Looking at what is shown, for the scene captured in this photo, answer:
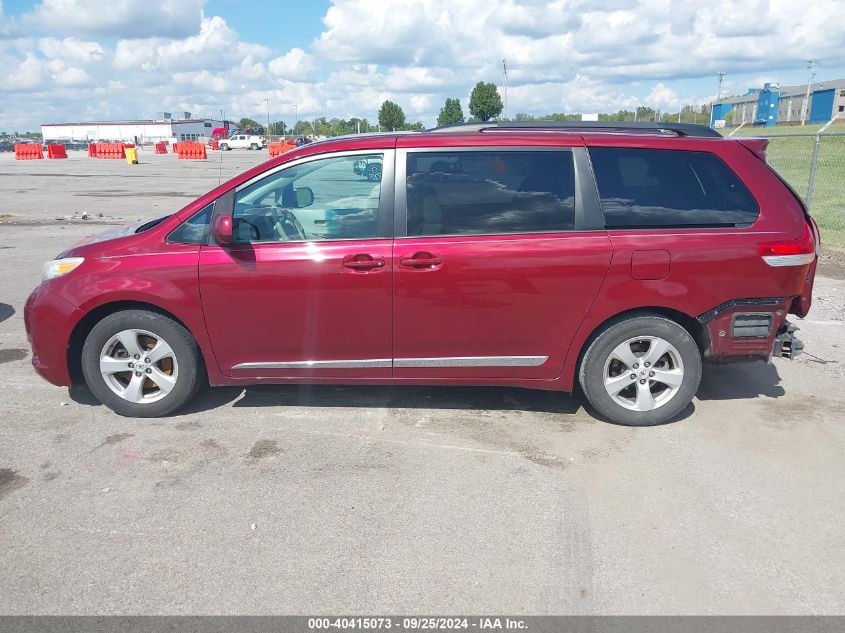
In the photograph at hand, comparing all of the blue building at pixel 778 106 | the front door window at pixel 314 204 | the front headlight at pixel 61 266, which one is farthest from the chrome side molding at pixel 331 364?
the blue building at pixel 778 106

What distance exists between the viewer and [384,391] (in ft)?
17.4

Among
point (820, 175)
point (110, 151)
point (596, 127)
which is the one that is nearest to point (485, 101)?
point (110, 151)

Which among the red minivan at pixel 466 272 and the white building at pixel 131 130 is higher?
the white building at pixel 131 130

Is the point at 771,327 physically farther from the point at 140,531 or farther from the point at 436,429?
the point at 140,531

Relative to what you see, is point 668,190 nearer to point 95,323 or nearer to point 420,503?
point 420,503

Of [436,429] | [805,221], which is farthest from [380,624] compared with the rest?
[805,221]

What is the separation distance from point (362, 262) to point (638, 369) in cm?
194

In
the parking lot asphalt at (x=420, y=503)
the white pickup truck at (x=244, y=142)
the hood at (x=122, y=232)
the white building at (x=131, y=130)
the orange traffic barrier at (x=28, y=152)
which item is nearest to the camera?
the parking lot asphalt at (x=420, y=503)

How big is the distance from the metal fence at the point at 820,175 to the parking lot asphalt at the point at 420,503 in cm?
414

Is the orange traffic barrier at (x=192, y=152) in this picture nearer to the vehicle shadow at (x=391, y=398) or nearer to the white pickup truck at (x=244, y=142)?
the white pickup truck at (x=244, y=142)

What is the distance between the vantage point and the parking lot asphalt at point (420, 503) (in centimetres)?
300

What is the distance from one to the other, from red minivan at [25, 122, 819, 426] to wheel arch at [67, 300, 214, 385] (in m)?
0.02

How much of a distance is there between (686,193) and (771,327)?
1047mm

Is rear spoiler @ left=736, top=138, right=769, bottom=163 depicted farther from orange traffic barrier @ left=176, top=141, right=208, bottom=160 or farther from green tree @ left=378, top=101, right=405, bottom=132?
green tree @ left=378, top=101, right=405, bottom=132
